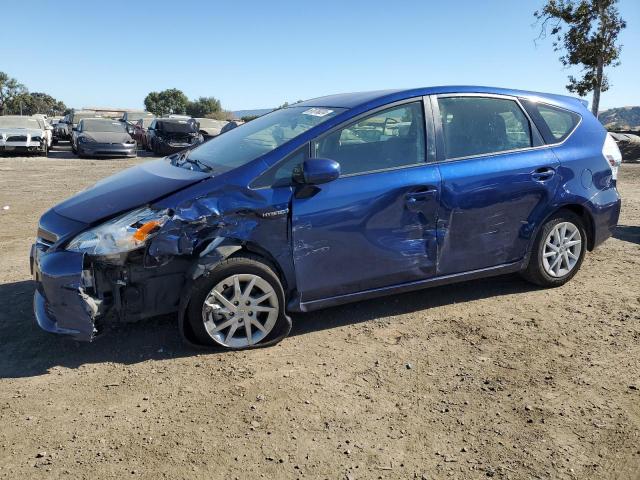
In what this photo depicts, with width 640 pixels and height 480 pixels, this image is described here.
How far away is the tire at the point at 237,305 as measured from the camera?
11.8 feet

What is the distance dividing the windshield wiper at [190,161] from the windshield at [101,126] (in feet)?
53.1

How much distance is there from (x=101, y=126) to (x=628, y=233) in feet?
58.2

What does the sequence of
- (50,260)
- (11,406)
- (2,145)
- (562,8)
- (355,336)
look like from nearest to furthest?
(11,406)
(50,260)
(355,336)
(2,145)
(562,8)

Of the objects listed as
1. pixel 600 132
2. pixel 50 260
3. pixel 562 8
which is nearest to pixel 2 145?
pixel 50 260

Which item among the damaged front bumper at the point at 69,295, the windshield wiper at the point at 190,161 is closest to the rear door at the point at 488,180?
the windshield wiper at the point at 190,161

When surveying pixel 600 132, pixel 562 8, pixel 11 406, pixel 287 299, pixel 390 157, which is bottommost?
pixel 11 406

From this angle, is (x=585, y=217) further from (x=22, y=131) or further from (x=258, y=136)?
(x=22, y=131)

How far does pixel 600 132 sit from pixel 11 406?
5.27 m

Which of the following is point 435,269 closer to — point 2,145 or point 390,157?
point 390,157

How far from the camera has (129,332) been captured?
4.07 metres

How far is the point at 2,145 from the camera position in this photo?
1775 cm

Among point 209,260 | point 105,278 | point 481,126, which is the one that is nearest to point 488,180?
point 481,126

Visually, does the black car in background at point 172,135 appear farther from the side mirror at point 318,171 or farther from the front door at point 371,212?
the side mirror at point 318,171

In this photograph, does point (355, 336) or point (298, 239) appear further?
point (355, 336)
